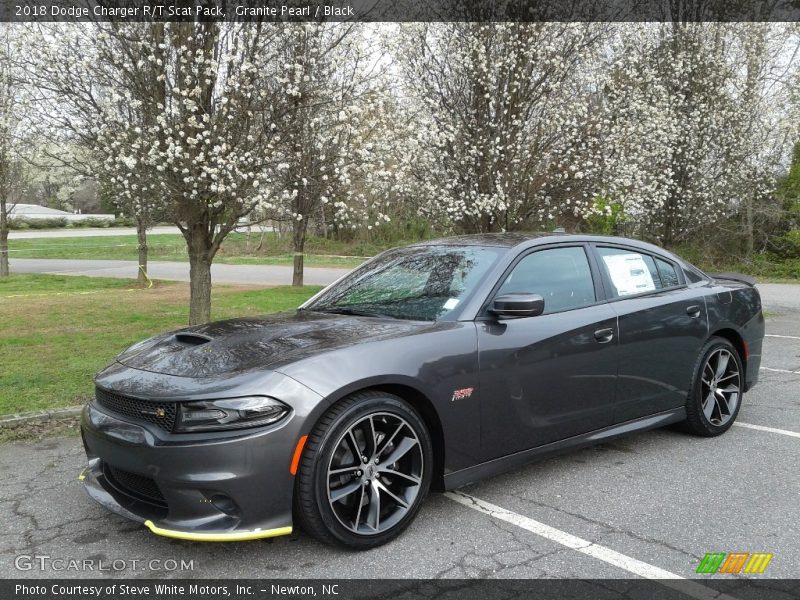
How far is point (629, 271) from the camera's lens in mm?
4590

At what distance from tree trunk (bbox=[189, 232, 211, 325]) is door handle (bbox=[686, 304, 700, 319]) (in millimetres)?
5227

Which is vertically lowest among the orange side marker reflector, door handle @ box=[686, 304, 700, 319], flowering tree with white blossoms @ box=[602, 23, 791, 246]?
the orange side marker reflector

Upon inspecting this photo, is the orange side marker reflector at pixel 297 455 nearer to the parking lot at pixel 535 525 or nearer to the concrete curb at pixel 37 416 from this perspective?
the parking lot at pixel 535 525

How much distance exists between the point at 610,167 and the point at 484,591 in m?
9.65

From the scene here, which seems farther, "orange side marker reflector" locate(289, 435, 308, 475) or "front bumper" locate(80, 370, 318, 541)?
"orange side marker reflector" locate(289, 435, 308, 475)

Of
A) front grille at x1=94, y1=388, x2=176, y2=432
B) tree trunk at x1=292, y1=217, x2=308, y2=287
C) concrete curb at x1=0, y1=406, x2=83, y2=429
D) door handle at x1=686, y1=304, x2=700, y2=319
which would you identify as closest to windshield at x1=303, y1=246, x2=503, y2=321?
front grille at x1=94, y1=388, x2=176, y2=432

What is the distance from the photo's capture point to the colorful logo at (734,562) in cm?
299

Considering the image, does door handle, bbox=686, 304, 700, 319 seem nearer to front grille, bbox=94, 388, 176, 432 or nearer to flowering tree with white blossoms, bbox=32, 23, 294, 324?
front grille, bbox=94, 388, 176, 432

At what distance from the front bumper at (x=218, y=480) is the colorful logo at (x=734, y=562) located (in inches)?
75.5

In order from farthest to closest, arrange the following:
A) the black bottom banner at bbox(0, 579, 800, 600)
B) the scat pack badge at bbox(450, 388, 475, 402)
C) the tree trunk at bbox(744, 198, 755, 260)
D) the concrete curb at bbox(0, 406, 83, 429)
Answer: the tree trunk at bbox(744, 198, 755, 260) < the concrete curb at bbox(0, 406, 83, 429) < the scat pack badge at bbox(450, 388, 475, 402) < the black bottom banner at bbox(0, 579, 800, 600)

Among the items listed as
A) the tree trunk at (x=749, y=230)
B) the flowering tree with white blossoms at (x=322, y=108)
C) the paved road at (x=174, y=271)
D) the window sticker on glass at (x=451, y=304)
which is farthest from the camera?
the tree trunk at (x=749, y=230)

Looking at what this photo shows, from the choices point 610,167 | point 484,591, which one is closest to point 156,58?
point 484,591

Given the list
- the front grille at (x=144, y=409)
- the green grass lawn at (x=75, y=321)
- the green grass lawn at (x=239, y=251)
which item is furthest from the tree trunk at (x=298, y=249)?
the front grille at (x=144, y=409)

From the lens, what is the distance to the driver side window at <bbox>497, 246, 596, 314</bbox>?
156 inches
